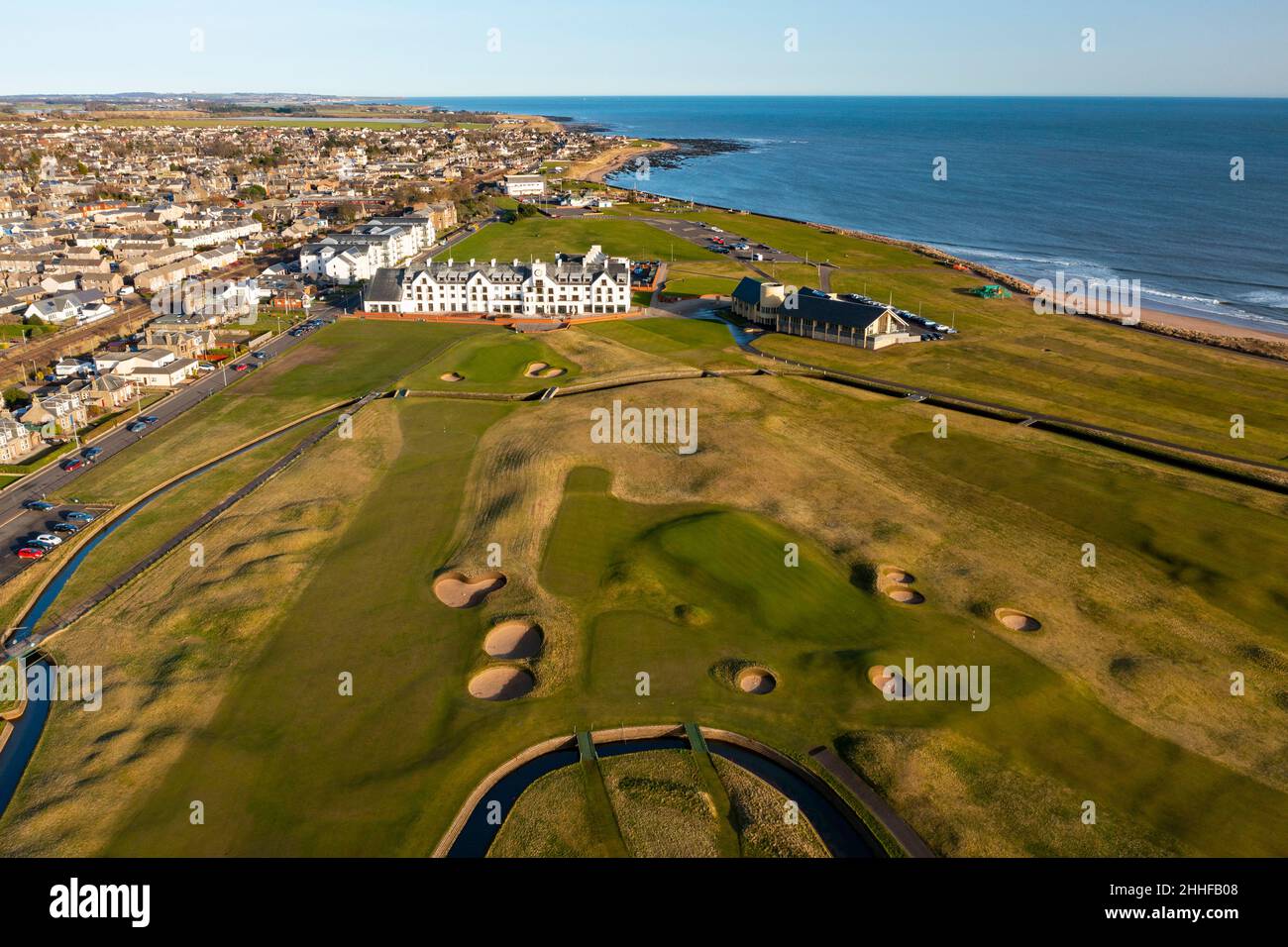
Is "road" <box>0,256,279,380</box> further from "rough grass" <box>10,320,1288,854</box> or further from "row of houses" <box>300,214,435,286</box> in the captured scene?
"rough grass" <box>10,320,1288,854</box>

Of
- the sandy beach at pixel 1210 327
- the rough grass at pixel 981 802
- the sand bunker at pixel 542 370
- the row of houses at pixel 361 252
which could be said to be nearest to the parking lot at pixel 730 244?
the row of houses at pixel 361 252

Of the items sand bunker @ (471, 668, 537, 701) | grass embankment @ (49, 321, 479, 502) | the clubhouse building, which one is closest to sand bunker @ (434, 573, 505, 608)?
sand bunker @ (471, 668, 537, 701)

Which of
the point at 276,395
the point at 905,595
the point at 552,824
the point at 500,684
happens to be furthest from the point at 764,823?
the point at 276,395

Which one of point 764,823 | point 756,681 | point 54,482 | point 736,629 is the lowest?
point 764,823

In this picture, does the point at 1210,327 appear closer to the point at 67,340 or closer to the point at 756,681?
the point at 756,681

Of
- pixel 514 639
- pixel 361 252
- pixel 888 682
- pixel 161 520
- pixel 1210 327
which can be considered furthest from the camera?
pixel 361 252

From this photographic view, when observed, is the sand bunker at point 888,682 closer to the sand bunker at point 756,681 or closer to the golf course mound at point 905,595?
the sand bunker at point 756,681
